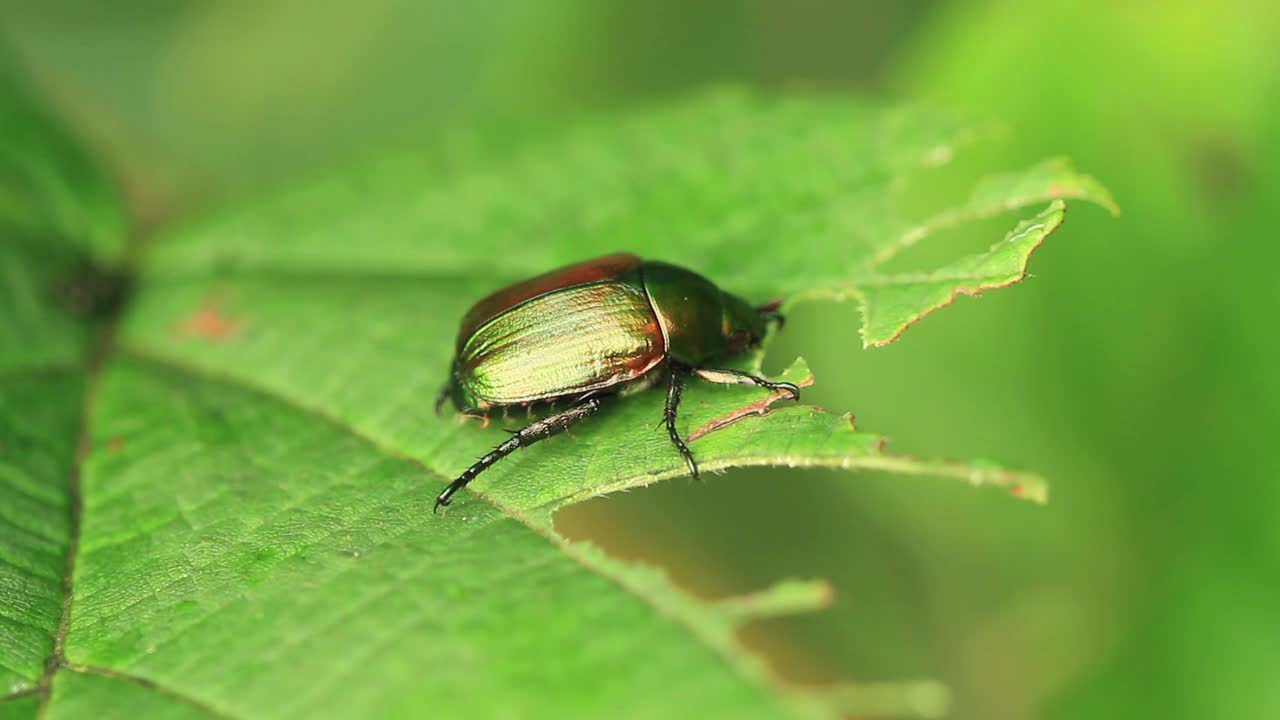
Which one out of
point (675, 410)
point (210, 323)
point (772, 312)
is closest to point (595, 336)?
point (675, 410)

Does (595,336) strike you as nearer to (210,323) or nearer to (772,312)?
(772,312)

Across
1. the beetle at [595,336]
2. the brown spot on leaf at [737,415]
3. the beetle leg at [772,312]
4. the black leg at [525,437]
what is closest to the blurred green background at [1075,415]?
the beetle leg at [772,312]

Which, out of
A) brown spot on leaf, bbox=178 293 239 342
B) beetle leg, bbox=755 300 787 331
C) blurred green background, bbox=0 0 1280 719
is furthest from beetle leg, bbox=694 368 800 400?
brown spot on leaf, bbox=178 293 239 342

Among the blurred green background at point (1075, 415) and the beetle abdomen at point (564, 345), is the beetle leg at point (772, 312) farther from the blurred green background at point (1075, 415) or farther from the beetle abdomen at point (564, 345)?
the beetle abdomen at point (564, 345)

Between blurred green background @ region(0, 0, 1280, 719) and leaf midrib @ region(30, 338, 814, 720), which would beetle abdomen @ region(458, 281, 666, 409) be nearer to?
leaf midrib @ region(30, 338, 814, 720)

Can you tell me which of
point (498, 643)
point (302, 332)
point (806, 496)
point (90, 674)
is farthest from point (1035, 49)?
point (90, 674)
